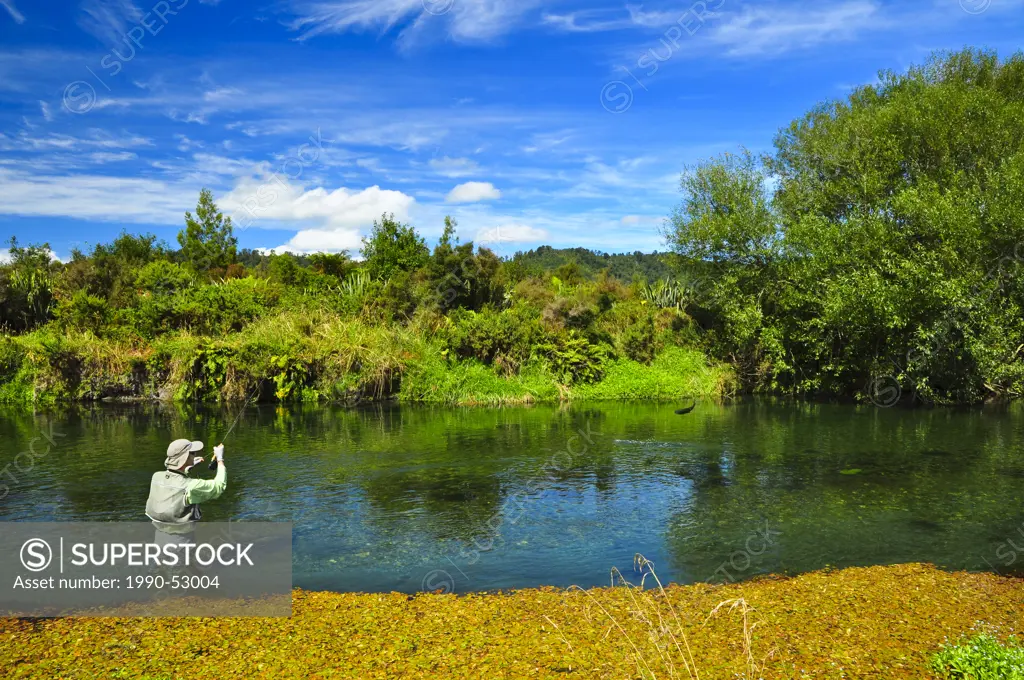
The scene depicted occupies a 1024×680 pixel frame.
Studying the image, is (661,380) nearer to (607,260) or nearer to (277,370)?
(277,370)

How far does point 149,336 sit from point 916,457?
27887 mm

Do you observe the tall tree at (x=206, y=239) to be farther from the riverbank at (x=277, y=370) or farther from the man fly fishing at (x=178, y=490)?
the man fly fishing at (x=178, y=490)

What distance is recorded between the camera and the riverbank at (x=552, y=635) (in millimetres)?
6590

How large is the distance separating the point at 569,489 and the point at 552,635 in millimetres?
7130

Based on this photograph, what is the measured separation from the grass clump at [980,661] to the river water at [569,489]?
118 inches

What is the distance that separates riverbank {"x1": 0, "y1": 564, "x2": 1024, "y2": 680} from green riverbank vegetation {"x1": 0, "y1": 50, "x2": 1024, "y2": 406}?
18.2 metres

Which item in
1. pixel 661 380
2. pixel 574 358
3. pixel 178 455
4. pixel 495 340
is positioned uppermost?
pixel 495 340

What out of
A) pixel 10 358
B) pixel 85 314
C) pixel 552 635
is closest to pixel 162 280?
pixel 85 314

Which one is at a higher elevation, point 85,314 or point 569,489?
point 85,314

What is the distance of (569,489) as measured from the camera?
14.4m

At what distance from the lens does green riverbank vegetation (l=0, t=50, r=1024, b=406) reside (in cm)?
2417

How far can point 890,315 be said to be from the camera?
955 inches

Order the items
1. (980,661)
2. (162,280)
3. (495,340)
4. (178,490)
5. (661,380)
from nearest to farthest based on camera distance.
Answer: (980,661) < (178,490) < (495,340) < (661,380) < (162,280)

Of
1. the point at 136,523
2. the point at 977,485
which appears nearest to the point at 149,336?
the point at 136,523
